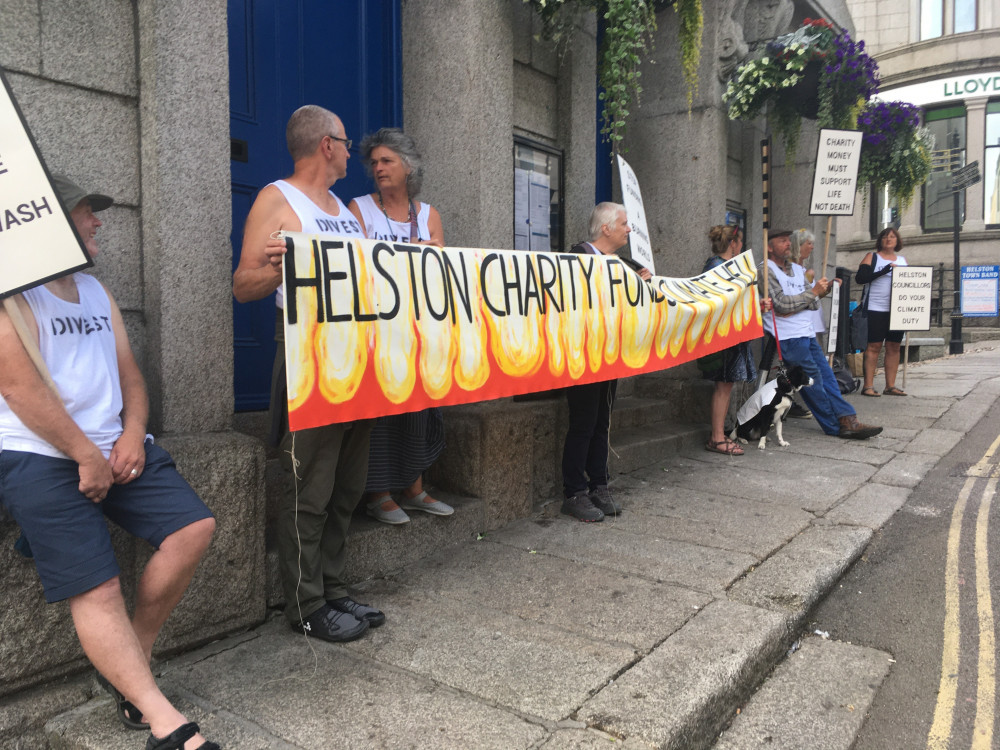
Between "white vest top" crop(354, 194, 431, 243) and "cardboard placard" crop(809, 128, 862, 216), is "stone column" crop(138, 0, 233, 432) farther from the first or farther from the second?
"cardboard placard" crop(809, 128, 862, 216)

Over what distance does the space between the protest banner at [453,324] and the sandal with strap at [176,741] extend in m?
1.07

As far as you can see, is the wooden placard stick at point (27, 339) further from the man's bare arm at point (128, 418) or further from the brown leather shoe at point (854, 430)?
the brown leather shoe at point (854, 430)

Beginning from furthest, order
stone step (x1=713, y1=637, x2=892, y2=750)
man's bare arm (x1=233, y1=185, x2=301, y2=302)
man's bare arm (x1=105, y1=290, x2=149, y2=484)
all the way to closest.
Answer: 1. man's bare arm (x1=233, y1=185, x2=301, y2=302)
2. stone step (x1=713, y1=637, x2=892, y2=750)
3. man's bare arm (x1=105, y1=290, x2=149, y2=484)

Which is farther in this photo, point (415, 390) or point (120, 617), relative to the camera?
point (415, 390)

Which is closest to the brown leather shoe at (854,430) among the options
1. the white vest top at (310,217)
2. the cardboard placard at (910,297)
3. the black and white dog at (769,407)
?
the black and white dog at (769,407)

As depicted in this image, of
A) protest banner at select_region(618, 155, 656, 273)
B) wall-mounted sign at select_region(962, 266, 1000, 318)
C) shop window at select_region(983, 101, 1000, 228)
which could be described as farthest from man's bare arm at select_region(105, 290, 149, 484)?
shop window at select_region(983, 101, 1000, 228)

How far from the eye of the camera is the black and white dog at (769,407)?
716 centimetres

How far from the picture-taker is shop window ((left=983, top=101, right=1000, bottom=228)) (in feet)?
87.6

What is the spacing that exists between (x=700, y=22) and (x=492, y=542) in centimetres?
521

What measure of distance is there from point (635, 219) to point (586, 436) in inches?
67.7

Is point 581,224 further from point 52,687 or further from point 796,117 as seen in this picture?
point 52,687

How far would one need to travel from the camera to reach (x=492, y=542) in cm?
439

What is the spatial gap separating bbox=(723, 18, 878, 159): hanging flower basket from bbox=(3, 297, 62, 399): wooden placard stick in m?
7.48

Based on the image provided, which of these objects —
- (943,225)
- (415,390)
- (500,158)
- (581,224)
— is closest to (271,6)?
(500,158)
